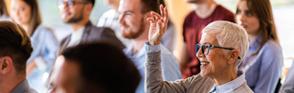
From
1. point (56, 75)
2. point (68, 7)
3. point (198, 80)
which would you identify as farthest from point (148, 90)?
point (68, 7)

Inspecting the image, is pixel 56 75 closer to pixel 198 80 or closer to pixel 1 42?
pixel 1 42

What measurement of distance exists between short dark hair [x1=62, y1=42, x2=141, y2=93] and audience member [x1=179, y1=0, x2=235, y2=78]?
1.88 m

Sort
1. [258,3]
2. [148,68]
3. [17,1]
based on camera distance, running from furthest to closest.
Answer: [17,1]
[258,3]
[148,68]

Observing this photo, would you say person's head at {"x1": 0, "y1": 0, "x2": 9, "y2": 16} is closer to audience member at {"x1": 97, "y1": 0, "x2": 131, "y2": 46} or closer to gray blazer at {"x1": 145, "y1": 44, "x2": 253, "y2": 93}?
audience member at {"x1": 97, "y1": 0, "x2": 131, "y2": 46}

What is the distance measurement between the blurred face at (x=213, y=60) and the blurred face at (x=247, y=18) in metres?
0.96

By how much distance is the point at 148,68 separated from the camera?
2041 mm

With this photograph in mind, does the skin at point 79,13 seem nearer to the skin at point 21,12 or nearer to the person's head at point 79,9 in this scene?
the person's head at point 79,9

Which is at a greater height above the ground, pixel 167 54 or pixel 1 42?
pixel 1 42

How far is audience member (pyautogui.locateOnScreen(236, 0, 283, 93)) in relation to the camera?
109 inches

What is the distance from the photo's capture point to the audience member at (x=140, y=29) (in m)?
2.37

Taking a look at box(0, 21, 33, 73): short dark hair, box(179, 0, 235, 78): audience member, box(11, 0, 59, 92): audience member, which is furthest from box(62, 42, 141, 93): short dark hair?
box(11, 0, 59, 92): audience member

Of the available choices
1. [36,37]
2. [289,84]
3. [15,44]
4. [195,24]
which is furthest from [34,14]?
[289,84]

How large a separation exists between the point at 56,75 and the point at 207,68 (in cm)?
80

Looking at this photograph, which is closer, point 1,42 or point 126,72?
point 126,72
